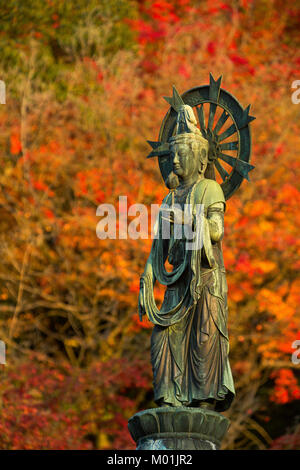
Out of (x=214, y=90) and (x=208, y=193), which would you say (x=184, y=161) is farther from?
(x=214, y=90)

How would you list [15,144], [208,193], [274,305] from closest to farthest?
[208,193], [274,305], [15,144]

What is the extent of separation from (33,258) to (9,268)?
0.60 metres

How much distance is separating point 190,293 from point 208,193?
0.89 meters

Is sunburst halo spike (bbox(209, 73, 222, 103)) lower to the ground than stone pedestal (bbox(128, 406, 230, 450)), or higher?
higher

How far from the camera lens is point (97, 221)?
15516 millimetres

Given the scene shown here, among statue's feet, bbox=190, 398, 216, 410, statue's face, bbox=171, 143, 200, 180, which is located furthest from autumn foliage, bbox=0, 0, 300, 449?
statue's face, bbox=171, 143, 200, 180

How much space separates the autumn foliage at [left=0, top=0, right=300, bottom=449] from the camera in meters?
14.8

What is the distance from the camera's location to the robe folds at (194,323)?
679cm

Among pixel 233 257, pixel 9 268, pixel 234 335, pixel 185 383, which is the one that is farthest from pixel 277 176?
pixel 185 383

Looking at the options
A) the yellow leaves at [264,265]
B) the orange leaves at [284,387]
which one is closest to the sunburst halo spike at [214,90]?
the yellow leaves at [264,265]

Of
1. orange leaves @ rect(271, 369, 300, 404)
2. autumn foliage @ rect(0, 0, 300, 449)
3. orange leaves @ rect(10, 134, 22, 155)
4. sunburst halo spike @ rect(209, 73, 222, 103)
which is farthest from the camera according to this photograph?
orange leaves @ rect(10, 134, 22, 155)

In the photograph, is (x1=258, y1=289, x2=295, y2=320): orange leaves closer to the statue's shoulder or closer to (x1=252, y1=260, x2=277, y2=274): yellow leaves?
(x1=252, y1=260, x2=277, y2=274): yellow leaves

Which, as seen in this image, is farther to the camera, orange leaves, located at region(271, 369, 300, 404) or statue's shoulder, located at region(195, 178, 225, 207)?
orange leaves, located at region(271, 369, 300, 404)

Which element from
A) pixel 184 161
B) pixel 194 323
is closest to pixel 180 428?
pixel 194 323
